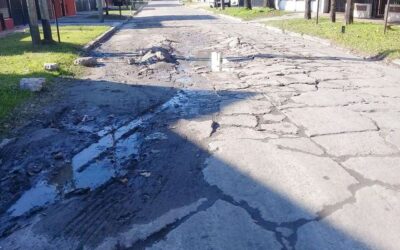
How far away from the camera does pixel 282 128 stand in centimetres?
582

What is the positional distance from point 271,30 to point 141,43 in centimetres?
809

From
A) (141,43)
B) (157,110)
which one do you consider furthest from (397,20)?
(157,110)

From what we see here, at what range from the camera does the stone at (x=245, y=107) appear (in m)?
6.66

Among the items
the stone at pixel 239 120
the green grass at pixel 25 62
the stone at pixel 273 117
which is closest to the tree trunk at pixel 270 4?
the green grass at pixel 25 62

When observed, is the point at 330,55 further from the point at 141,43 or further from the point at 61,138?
the point at 61,138

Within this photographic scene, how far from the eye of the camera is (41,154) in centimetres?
515

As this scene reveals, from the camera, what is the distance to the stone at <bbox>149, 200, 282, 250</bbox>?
3215 mm

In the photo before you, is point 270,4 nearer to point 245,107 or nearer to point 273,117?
point 245,107

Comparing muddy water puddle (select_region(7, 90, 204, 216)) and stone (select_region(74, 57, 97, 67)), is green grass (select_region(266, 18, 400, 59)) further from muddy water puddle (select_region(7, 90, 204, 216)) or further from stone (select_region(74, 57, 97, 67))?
muddy water puddle (select_region(7, 90, 204, 216))

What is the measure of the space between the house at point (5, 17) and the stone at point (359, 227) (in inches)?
890

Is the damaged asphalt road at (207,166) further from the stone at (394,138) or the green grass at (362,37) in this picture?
the green grass at (362,37)

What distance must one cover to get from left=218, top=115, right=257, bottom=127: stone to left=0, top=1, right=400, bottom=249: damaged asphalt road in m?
0.03

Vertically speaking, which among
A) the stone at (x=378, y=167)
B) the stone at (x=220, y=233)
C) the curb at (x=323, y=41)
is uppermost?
Result: the stone at (x=220, y=233)

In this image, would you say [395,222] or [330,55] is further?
[330,55]
